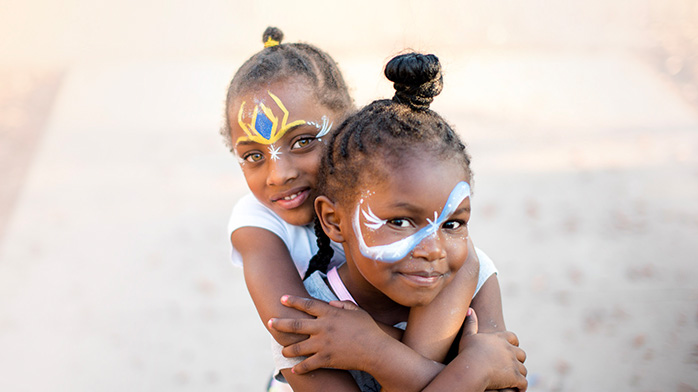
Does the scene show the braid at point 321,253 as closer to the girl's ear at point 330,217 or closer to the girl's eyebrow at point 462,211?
the girl's ear at point 330,217

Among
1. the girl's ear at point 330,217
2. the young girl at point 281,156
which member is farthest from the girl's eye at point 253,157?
the girl's ear at point 330,217

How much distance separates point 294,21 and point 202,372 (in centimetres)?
688

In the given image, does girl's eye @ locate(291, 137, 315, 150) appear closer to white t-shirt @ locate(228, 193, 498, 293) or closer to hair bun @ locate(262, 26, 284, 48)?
white t-shirt @ locate(228, 193, 498, 293)

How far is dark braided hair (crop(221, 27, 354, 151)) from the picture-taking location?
2139mm

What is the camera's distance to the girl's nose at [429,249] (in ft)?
5.55

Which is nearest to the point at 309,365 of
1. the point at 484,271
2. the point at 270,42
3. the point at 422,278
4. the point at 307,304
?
the point at 307,304

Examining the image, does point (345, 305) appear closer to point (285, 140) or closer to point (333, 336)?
point (333, 336)

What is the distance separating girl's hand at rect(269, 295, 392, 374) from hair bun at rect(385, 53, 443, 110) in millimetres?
614

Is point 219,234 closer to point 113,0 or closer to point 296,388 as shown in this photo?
point 296,388

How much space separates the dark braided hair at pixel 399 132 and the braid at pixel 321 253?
33 centimetres

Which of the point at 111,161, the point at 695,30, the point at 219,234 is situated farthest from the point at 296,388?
the point at 695,30

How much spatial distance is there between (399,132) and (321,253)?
62 cm

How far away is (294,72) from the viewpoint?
2148 millimetres

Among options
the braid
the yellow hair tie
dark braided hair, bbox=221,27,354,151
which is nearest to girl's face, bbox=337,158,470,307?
the braid
